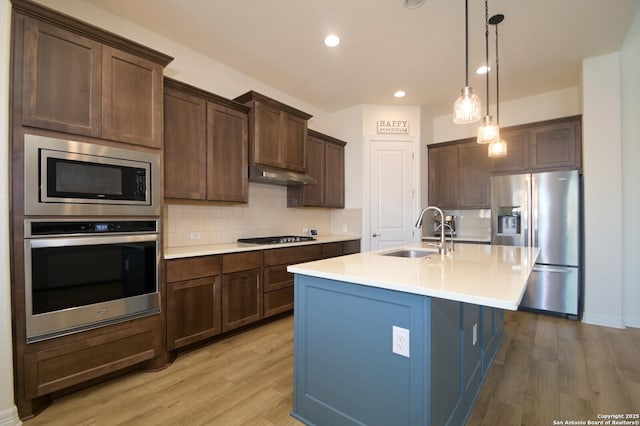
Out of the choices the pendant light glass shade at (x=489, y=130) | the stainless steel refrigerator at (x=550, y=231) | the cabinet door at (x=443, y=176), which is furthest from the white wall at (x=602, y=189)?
the pendant light glass shade at (x=489, y=130)

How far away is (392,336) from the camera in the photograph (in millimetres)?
1375

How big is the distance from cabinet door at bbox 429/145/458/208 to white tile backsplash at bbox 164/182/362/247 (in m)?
1.35

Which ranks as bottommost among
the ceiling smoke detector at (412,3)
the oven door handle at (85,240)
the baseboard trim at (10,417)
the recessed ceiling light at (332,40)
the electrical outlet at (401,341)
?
the baseboard trim at (10,417)

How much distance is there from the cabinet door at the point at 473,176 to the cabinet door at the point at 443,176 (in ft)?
0.28

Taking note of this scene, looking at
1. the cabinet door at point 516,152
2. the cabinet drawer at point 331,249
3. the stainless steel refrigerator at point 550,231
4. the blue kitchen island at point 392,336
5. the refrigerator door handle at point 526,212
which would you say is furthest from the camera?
the cabinet door at point 516,152

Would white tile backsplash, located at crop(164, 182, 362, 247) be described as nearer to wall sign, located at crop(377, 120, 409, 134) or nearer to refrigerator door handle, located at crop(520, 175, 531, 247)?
wall sign, located at crop(377, 120, 409, 134)

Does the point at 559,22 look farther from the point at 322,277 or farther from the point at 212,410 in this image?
the point at 212,410

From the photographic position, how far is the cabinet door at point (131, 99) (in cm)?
198

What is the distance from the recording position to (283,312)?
3.42 meters

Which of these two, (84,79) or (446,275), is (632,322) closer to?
(446,275)

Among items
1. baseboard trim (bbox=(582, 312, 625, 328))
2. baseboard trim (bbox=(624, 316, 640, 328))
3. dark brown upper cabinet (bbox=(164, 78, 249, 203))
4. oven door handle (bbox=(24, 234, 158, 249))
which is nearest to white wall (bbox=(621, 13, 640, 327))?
baseboard trim (bbox=(624, 316, 640, 328))

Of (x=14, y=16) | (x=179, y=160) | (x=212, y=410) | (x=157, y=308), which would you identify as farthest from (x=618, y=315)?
(x=14, y=16)

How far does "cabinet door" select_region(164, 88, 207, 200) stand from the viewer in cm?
254

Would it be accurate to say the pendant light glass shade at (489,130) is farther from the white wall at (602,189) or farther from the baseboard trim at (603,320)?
the baseboard trim at (603,320)
